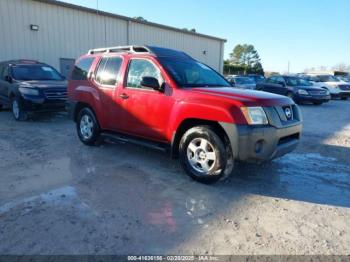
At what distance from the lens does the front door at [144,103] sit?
15.8 feet

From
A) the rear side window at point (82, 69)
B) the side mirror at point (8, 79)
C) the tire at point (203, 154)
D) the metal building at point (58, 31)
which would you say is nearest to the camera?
the tire at point (203, 154)

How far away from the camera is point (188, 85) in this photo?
15.9 feet

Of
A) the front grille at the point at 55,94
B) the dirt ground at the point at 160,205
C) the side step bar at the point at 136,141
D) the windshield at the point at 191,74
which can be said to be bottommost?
the dirt ground at the point at 160,205

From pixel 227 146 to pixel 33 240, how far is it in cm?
262

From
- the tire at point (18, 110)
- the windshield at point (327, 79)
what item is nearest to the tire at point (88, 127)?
the tire at point (18, 110)

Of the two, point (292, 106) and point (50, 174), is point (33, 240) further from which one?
point (292, 106)

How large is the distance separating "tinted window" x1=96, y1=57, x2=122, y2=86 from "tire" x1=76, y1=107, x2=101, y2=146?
2.59ft

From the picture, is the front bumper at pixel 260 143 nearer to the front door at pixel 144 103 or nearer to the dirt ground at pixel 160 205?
the dirt ground at pixel 160 205

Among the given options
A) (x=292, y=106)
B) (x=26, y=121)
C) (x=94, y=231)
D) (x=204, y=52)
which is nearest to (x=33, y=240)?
(x=94, y=231)

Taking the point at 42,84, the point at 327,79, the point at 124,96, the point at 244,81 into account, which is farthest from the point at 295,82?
the point at 124,96

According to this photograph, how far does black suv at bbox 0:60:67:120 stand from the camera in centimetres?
909

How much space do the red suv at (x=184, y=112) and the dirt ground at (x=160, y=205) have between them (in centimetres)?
49

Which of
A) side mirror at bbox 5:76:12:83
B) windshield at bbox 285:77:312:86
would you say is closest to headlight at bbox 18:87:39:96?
side mirror at bbox 5:76:12:83

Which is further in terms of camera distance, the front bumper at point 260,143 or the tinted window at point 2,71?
the tinted window at point 2,71
